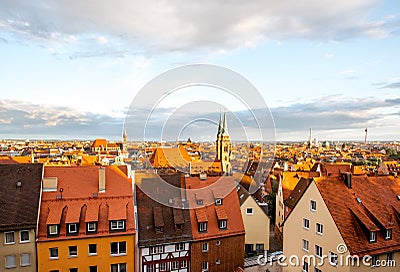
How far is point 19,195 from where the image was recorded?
25609 mm

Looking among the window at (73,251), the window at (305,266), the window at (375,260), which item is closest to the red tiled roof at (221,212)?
the window at (305,266)

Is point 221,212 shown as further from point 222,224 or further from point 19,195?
point 19,195

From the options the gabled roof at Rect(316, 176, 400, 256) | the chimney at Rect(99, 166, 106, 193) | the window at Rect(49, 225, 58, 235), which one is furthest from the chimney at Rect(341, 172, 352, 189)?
the window at Rect(49, 225, 58, 235)

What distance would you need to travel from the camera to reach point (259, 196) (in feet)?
148

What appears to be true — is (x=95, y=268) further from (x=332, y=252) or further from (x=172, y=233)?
(x=332, y=252)

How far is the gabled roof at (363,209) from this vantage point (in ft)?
70.7

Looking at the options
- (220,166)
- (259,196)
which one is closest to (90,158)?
(220,166)

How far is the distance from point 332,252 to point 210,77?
50.2 feet

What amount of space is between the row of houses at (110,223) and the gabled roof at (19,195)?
0.07 meters

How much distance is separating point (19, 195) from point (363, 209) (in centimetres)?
2714

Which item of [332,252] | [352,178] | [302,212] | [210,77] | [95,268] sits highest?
[210,77]

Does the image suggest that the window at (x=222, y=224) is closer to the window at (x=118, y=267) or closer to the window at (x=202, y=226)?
the window at (x=202, y=226)

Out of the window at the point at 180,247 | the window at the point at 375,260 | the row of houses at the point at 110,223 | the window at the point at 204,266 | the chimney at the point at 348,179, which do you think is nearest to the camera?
the window at the point at 375,260

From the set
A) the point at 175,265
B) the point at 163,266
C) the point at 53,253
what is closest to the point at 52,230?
the point at 53,253
